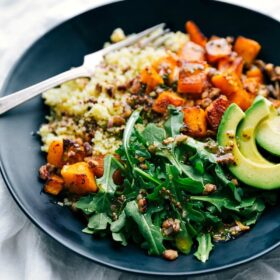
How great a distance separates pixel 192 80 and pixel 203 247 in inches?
41.8

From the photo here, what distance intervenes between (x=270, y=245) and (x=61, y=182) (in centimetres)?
120

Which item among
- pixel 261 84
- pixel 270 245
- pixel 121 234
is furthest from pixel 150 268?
pixel 261 84

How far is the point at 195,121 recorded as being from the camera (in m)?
3.02

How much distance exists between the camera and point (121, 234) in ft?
8.89

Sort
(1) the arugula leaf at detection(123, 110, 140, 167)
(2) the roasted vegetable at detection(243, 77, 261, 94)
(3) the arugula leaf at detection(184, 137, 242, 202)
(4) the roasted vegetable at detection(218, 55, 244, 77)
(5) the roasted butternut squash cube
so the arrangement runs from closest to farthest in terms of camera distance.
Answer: (3) the arugula leaf at detection(184, 137, 242, 202) < (1) the arugula leaf at detection(123, 110, 140, 167) < (5) the roasted butternut squash cube < (2) the roasted vegetable at detection(243, 77, 261, 94) < (4) the roasted vegetable at detection(218, 55, 244, 77)

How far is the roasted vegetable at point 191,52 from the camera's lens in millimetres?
3426

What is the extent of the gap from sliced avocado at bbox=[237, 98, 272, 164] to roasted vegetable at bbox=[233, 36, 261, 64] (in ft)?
2.21

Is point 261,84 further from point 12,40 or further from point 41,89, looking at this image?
point 12,40

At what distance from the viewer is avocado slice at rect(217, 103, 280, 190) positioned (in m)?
2.74

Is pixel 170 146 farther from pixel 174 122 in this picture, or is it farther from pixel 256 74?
pixel 256 74

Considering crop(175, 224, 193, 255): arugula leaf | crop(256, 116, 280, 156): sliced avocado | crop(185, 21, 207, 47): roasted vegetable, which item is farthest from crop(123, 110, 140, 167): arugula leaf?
crop(185, 21, 207, 47): roasted vegetable

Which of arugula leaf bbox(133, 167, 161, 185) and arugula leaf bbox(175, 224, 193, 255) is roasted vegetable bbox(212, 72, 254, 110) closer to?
arugula leaf bbox(133, 167, 161, 185)

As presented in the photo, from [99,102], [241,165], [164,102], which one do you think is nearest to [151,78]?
[164,102]

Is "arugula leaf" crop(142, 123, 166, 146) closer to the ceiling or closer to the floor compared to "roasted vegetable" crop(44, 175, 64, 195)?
closer to the ceiling
